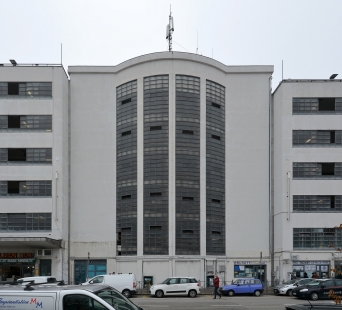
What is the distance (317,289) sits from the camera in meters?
31.7

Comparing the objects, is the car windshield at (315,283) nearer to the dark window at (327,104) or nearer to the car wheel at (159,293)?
the car wheel at (159,293)

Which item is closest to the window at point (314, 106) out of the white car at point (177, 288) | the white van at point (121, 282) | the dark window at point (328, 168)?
the dark window at point (328, 168)

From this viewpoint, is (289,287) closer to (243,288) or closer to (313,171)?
(243,288)

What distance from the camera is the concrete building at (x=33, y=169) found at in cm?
4262

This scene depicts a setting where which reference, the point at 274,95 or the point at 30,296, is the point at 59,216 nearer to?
the point at 274,95

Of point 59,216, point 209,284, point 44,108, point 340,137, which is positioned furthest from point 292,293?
point 44,108

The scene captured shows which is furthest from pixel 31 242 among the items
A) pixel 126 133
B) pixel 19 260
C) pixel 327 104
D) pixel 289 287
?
pixel 327 104

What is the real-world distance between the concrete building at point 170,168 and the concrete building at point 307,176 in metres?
2.20

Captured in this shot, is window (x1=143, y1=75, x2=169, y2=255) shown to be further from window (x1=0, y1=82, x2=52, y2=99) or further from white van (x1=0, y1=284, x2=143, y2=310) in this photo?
white van (x1=0, y1=284, x2=143, y2=310)

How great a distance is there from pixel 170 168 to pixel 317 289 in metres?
17.0

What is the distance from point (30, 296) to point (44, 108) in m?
36.7

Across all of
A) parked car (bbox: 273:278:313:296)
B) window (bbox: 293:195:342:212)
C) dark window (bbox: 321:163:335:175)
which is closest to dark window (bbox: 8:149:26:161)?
parked car (bbox: 273:278:313:296)

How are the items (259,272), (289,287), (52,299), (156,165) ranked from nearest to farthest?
(52,299), (289,287), (156,165), (259,272)

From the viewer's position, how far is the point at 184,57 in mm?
44875
